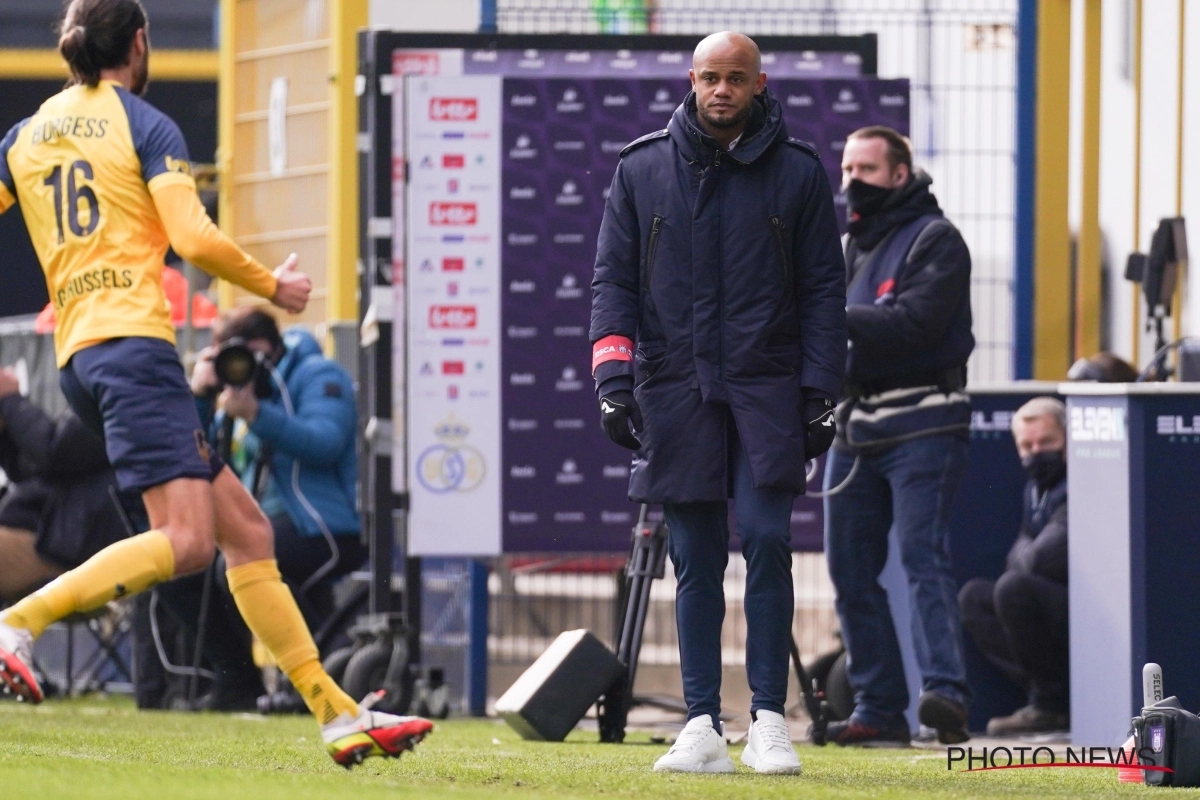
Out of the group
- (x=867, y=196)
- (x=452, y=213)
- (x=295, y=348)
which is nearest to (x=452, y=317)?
(x=452, y=213)

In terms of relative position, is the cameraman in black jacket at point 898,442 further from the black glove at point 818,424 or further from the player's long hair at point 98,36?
the player's long hair at point 98,36

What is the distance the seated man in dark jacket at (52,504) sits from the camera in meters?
10.1

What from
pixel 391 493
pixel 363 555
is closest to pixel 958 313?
pixel 391 493

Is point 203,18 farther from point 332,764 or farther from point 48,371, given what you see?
point 332,764

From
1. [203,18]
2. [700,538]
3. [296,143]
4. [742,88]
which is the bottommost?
[700,538]

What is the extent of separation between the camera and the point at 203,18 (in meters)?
29.7

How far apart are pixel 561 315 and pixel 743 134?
3.27m

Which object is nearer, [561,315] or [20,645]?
[20,645]

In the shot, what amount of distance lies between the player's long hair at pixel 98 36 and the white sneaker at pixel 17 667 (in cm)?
156

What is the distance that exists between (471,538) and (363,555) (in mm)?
1061

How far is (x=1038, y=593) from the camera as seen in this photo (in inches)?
314

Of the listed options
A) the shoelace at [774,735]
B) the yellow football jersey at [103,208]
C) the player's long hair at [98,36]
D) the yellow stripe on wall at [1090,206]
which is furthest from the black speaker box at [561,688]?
the yellow stripe on wall at [1090,206]

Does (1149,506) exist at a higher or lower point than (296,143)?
lower

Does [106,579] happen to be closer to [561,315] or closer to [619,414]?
[619,414]
